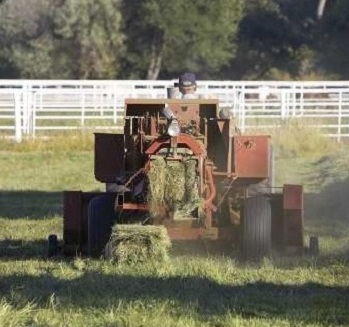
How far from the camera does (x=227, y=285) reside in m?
8.09

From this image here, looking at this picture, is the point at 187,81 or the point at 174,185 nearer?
the point at 174,185

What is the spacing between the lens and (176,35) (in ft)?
166

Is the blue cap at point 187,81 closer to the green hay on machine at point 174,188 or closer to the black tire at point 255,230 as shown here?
the green hay on machine at point 174,188

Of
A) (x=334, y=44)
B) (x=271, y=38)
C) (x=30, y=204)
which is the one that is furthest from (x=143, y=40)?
(x=30, y=204)

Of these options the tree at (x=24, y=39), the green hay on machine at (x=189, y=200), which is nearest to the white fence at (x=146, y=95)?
the green hay on machine at (x=189, y=200)

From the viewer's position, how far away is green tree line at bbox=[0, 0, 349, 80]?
5025cm

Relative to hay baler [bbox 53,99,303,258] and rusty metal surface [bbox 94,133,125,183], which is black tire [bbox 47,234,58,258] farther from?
rusty metal surface [bbox 94,133,125,183]

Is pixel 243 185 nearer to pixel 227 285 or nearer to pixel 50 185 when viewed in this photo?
pixel 227 285

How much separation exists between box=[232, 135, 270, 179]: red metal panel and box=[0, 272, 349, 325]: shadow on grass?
2238 millimetres

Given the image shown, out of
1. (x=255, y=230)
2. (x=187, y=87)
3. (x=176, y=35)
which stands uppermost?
(x=176, y=35)

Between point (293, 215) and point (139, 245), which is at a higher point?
point (293, 215)

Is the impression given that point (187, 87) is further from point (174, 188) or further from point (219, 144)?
point (174, 188)

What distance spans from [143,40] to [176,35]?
1.88m

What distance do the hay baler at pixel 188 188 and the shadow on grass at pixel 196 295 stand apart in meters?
1.31
